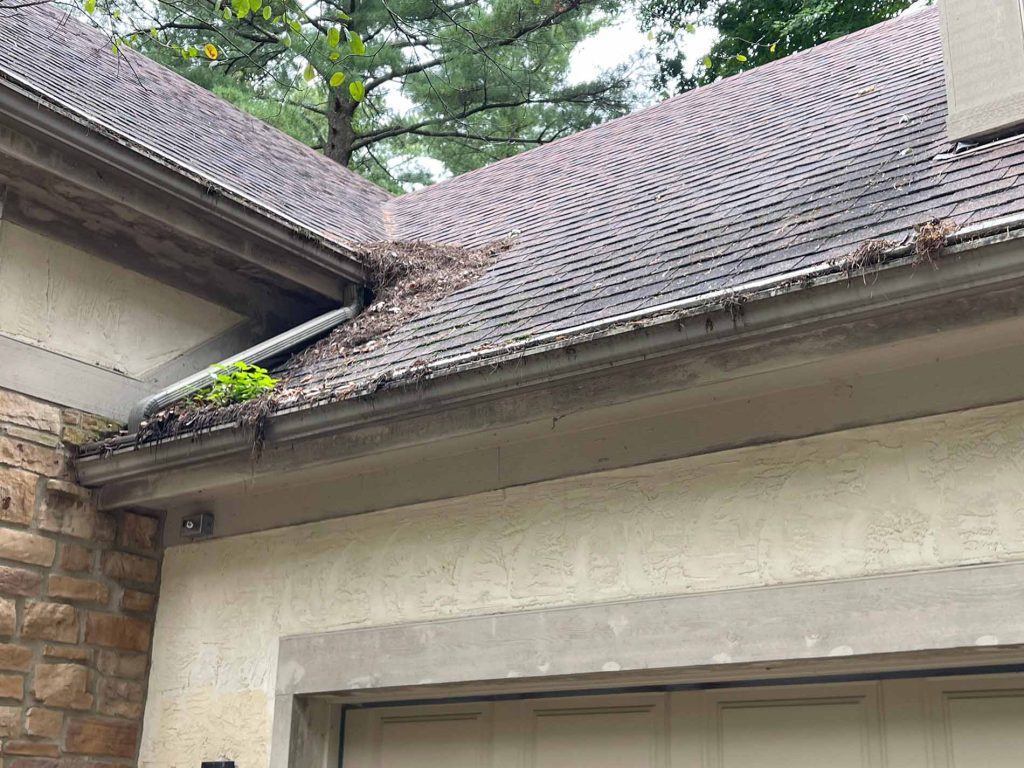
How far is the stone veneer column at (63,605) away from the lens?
4844 mm

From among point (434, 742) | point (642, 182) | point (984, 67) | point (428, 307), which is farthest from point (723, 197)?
point (434, 742)

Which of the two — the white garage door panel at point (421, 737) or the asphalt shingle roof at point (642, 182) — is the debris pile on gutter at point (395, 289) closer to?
the asphalt shingle roof at point (642, 182)

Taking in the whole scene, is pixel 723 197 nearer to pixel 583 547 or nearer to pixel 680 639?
pixel 583 547

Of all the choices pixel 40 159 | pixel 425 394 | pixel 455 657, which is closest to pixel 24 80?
pixel 40 159

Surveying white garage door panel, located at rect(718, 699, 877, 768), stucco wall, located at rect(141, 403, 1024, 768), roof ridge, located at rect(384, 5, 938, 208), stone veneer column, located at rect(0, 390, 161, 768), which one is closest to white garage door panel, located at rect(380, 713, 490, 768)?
stucco wall, located at rect(141, 403, 1024, 768)

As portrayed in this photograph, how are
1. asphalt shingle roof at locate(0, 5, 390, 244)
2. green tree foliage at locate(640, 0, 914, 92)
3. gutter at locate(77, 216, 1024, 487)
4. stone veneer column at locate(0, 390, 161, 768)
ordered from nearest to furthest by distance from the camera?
gutter at locate(77, 216, 1024, 487), stone veneer column at locate(0, 390, 161, 768), asphalt shingle roof at locate(0, 5, 390, 244), green tree foliage at locate(640, 0, 914, 92)

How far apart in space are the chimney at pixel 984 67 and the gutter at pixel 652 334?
1261 millimetres

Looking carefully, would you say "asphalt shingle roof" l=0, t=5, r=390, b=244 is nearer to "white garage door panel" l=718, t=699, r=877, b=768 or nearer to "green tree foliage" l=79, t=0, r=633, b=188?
"white garage door panel" l=718, t=699, r=877, b=768

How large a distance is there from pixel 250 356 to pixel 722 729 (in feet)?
9.76

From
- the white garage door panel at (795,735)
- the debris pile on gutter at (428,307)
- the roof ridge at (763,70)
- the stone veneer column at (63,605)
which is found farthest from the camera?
the roof ridge at (763,70)

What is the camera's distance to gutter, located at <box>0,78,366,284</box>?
496 centimetres

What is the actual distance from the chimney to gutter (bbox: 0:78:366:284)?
10.3 feet

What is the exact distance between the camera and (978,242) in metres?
3.14

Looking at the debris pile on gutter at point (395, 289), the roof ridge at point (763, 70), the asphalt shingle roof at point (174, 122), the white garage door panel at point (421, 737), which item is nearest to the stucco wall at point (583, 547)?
the white garage door panel at point (421, 737)
